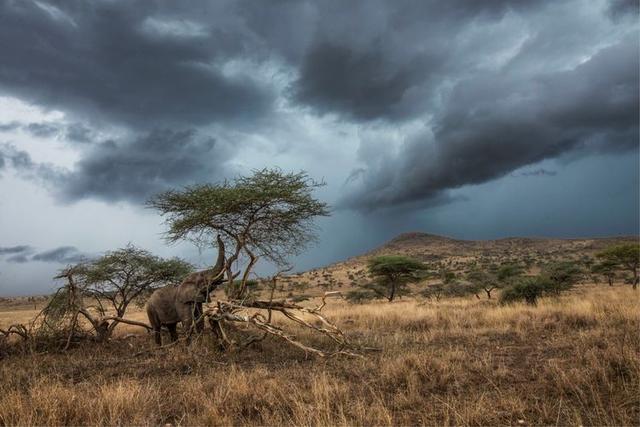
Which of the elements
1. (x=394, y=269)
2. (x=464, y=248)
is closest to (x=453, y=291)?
(x=394, y=269)

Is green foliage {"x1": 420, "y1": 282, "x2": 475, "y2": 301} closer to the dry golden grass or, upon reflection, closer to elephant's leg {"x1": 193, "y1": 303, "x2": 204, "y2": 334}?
the dry golden grass

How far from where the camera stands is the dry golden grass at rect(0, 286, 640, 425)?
16.5 ft

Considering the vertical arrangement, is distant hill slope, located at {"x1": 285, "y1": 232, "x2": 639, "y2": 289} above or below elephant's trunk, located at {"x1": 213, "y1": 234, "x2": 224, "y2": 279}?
above

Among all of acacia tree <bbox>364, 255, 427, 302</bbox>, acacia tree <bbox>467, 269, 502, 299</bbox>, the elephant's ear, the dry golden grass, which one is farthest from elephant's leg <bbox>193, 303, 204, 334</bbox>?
acacia tree <bbox>467, 269, 502, 299</bbox>

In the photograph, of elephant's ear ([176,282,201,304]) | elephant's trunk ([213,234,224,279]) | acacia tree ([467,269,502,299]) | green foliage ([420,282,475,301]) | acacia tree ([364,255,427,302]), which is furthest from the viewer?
acacia tree ([364,255,427,302])

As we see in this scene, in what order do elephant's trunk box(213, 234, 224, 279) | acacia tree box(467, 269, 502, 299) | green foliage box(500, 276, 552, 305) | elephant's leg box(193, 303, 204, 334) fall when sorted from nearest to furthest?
elephant's leg box(193, 303, 204, 334) < elephant's trunk box(213, 234, 224, 279) < green foliage box(500, 276, 552, 305) < acacia tree box(467, 269, 502, 299)

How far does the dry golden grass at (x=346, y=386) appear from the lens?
5.02 meters

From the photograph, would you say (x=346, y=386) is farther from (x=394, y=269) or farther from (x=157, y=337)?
(x=394, y=269)

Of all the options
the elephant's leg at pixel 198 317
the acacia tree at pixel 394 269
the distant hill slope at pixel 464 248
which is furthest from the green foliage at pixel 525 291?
the distant hill slope at pixel 464 248

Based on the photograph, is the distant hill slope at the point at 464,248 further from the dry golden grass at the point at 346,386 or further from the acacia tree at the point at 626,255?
the dry golden grass at the point at 346,386

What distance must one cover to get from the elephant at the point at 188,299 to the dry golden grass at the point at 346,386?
41.3 inches

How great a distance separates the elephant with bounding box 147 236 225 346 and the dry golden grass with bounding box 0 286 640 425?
41.3 inches

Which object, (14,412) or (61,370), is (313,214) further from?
(14,412)

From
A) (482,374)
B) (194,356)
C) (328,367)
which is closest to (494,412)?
(482,374)
